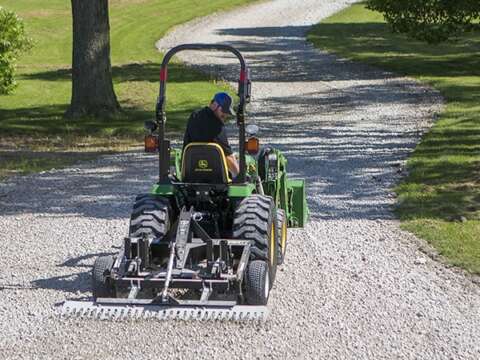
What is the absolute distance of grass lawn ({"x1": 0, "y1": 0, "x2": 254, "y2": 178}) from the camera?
71.4 ft

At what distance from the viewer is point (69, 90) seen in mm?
31969

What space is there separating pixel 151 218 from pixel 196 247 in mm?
657

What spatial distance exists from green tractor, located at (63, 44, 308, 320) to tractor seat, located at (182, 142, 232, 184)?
0.01m

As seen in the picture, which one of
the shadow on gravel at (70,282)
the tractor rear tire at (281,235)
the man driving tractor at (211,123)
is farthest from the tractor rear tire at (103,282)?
the tractor rear tire at (281,235)

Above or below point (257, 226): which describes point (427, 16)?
above

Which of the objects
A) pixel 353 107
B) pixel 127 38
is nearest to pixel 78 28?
pixel 353 107

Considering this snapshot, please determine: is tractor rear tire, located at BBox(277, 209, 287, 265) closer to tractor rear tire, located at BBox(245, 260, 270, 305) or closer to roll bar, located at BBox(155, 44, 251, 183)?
roll bar, located at BBox(155, 44, 251, 183)

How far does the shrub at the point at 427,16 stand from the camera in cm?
3000

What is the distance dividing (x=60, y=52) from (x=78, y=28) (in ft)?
68.9

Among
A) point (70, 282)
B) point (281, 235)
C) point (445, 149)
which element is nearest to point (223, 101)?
point (281, 235)

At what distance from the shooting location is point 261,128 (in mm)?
23859

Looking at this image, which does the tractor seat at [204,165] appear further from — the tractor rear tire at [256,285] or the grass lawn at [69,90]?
the grass lawn at [69,90]

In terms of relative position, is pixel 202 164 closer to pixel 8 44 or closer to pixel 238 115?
pixel 238 115

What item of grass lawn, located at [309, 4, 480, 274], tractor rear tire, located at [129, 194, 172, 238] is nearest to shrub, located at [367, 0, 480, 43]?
grass lawn, located at [309, 4, 480, 274]
